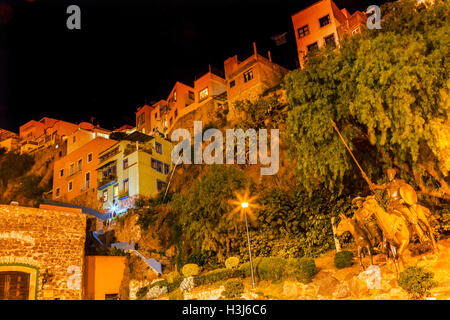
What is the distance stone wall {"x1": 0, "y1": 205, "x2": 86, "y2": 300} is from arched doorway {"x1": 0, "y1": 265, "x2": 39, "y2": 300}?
4 cm

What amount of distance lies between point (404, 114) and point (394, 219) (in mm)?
3420

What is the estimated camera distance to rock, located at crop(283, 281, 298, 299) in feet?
43.1

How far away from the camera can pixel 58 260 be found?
58.4 ft

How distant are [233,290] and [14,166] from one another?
48.9m

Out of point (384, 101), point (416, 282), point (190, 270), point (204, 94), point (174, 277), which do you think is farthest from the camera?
point (204, 94)

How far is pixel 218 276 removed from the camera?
1756 centimetres

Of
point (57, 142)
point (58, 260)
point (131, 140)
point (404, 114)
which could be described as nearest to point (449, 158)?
point (404, 114)

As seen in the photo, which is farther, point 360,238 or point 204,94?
point 204,94

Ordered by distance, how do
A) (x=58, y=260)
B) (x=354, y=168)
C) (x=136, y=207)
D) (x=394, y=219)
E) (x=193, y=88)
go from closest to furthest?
(x=394, y=219)
(x=354, y=168)
(x=58, y=260)
(x=136, y=207)
(x=193, y=88)

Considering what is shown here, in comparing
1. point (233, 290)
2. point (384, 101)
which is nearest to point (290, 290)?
point (233, 290)

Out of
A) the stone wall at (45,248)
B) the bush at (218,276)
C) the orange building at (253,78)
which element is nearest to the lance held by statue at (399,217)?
the bush at (218,276)

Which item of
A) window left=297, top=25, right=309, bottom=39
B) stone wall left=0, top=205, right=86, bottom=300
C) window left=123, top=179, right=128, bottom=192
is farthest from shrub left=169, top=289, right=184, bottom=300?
window left=297, top=25, right=309, bottom=39

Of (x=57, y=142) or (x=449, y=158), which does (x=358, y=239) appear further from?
(x=57, y=142)

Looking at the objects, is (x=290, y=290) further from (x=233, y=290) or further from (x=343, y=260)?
(x=343, y=260)
